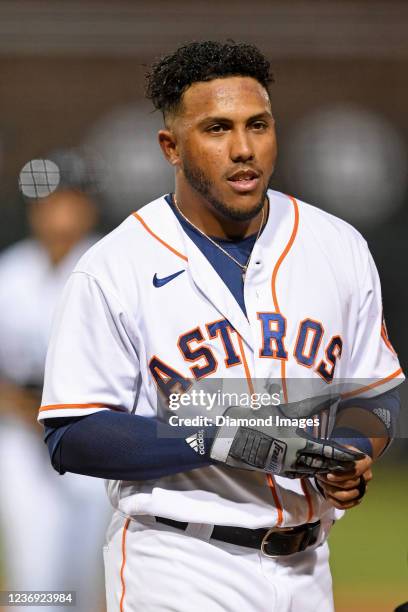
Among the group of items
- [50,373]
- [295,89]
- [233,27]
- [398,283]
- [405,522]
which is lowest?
[405,522]

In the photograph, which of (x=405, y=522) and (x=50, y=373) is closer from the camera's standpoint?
(x=50, y=373)

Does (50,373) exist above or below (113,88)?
below

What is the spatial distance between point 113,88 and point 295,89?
0.43 m

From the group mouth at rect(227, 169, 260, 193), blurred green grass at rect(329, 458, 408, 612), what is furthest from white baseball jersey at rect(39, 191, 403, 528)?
blurred green grass at rect(329, 458, 408, 612)

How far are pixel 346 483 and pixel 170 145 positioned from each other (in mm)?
520

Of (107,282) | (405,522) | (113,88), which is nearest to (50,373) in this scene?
(107,282)

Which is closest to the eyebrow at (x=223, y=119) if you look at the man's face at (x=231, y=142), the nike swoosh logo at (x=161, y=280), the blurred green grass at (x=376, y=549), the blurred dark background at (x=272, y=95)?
the man's face at (x=231, y=142)

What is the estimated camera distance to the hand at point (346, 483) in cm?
115

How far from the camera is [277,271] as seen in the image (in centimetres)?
130

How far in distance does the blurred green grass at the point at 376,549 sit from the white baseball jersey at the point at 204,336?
1133mm

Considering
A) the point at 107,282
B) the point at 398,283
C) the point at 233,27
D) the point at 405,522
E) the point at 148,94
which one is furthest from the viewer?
the point at 405,522

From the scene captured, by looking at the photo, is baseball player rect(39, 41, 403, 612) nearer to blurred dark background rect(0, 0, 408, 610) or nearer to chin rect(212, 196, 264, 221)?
chin rect(212, 196, 264, 221)

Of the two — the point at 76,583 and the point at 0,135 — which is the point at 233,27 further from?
the point at 76,583

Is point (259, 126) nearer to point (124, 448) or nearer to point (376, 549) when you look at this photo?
point (124, 448)
